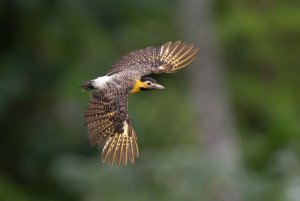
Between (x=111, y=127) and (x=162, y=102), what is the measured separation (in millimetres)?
11633

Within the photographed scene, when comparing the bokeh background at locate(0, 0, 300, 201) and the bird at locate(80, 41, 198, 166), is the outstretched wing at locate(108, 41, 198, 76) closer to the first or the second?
the bird at locate(80, 41, 198, 166)

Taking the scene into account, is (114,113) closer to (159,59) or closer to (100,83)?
(100,83)

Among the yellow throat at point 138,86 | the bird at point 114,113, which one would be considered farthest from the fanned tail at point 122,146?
the yellow throat at point 138,86

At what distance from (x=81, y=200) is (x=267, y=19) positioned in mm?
6582

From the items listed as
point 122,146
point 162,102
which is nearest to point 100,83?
point 122,146

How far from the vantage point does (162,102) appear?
20438 mm

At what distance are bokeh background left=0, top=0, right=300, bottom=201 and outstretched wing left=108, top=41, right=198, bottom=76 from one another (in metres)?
5.18

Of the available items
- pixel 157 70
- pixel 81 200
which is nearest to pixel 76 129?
pixel 81 200

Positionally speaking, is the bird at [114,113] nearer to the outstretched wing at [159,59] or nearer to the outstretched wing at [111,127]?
the outstretched wing at [111,127]

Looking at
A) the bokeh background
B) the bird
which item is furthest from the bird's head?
the bokeh background

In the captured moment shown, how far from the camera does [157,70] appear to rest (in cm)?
933

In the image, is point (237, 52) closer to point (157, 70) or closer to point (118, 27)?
point (118, 27)

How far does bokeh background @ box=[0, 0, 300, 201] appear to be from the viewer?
15.9m

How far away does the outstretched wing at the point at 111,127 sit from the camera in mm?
8641
